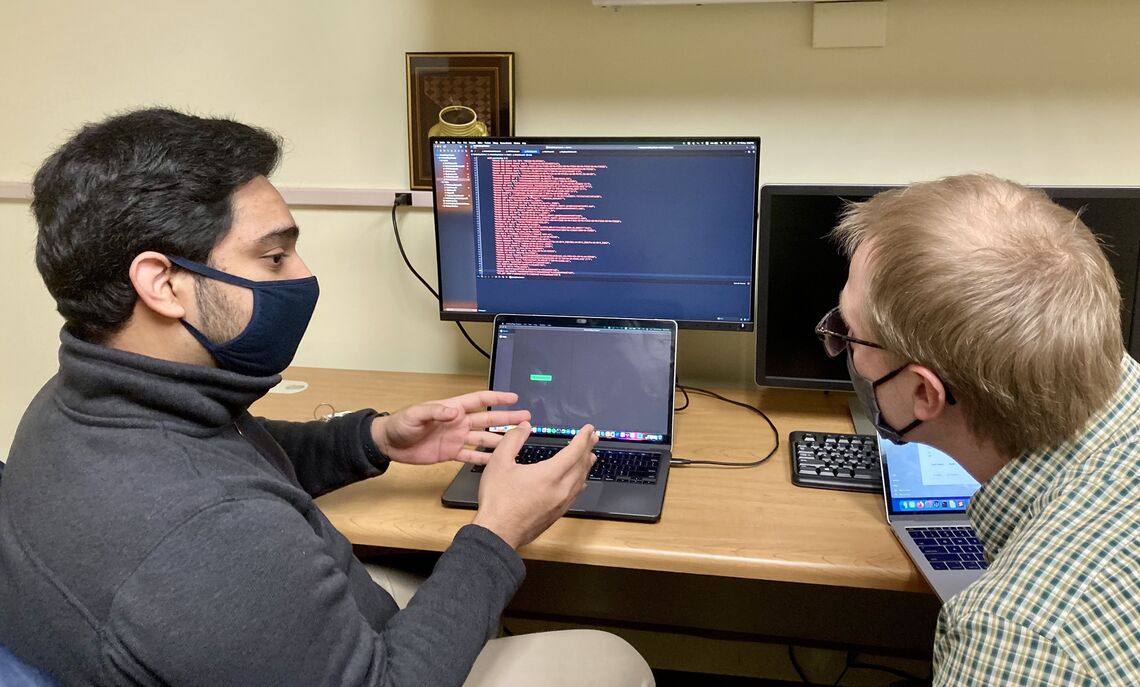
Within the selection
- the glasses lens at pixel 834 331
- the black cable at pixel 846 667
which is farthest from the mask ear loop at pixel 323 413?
the black cable at pixel 846 667

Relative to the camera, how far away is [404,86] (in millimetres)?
1740

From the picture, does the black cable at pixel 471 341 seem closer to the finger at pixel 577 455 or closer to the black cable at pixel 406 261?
the black cable at pixel 406 261

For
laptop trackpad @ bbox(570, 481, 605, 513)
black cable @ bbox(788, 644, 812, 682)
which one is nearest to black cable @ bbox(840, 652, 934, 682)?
black cable @ bbox(788, 644, 812, 682)

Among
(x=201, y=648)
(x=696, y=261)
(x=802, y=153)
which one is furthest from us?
(x=802, y=153)

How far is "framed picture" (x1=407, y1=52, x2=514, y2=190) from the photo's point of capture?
168 cm

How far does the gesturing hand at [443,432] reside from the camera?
4.34ft

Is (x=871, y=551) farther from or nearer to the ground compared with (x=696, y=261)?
nearer to the ground

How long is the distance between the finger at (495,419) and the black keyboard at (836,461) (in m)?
0.44


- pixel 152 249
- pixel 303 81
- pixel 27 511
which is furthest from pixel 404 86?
pixel 27 511

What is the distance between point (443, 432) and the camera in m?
1.35

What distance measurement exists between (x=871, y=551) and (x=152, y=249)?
0.95m

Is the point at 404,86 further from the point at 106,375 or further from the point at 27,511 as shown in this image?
the point at 27,511

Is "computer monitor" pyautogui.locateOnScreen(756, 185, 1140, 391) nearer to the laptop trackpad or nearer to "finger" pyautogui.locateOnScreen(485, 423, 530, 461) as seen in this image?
the laptop trackpad

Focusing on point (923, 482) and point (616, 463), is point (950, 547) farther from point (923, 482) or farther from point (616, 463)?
point (616, 463)
